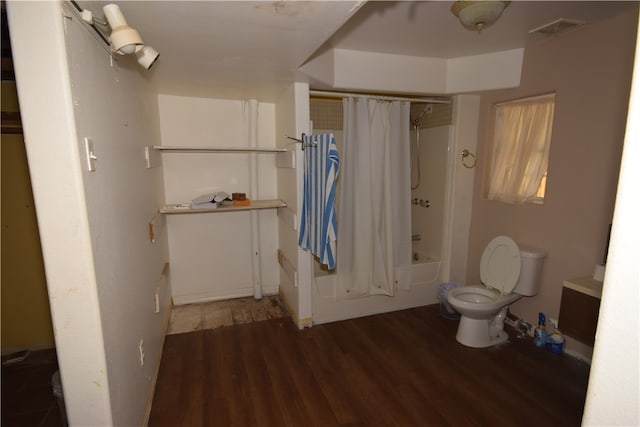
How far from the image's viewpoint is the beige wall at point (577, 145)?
6.28 ft

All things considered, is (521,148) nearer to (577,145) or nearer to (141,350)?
(577,145)

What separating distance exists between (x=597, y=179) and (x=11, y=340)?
429 cm

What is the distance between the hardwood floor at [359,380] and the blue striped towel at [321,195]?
78 centimetres

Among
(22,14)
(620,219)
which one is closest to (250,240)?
(22,14)

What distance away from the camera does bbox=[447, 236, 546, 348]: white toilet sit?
2395 millimetres

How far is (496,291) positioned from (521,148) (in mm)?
1186

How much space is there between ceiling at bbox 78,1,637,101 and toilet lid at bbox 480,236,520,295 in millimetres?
1543

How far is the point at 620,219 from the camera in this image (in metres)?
0.49

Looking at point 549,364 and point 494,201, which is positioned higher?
point 494,201

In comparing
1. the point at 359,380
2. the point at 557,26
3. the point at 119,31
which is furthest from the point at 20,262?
the point at 557,26

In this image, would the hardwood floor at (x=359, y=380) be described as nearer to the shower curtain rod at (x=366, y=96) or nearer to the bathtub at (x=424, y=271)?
the bathtub at (x=424, y=271)

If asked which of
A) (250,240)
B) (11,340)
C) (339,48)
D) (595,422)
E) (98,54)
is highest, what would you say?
(339,48)

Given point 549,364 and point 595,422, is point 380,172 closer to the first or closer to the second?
→ point 549,364

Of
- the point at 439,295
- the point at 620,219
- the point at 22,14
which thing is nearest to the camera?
the point at 620,219
